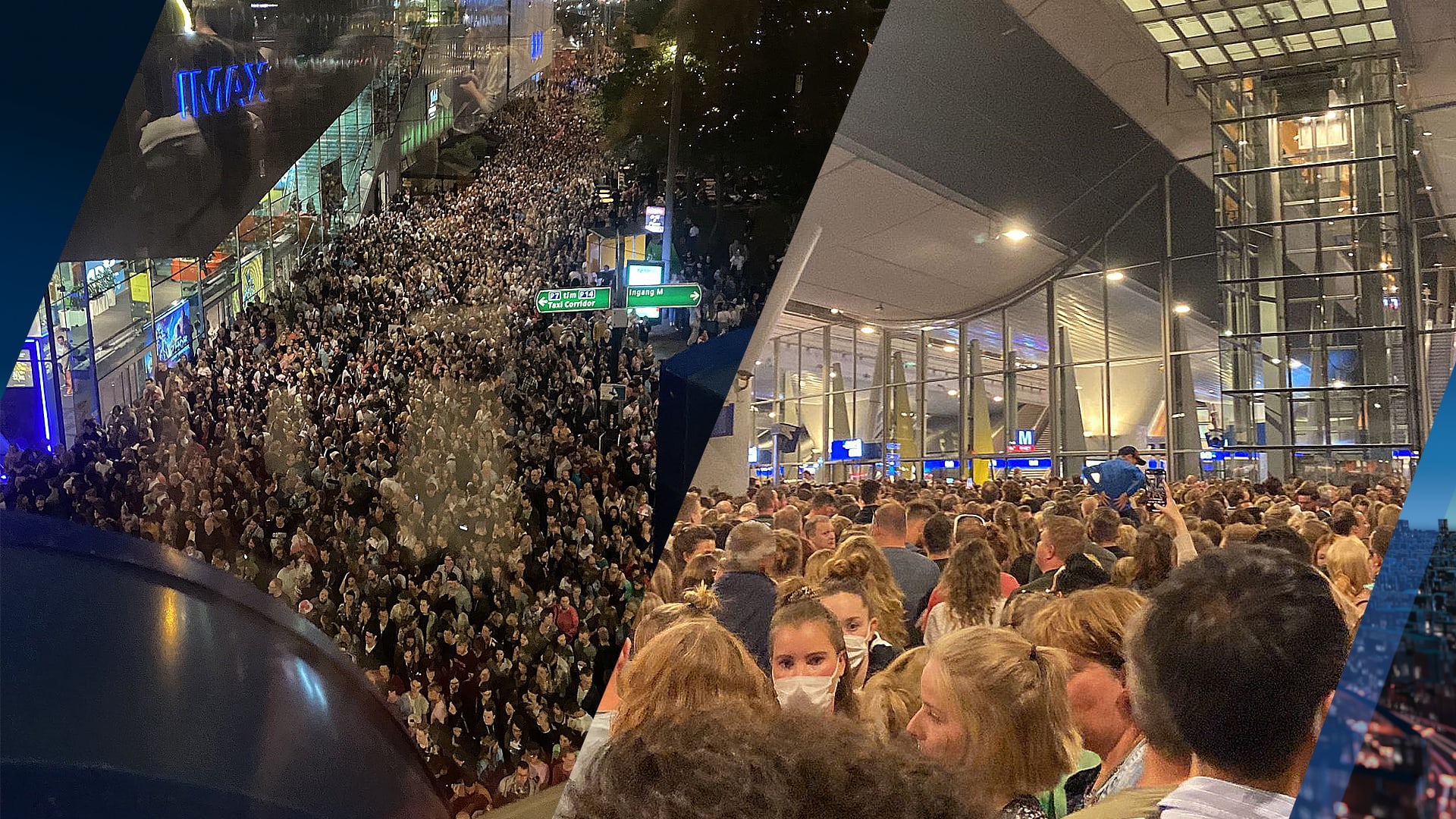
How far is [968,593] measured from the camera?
1602mm

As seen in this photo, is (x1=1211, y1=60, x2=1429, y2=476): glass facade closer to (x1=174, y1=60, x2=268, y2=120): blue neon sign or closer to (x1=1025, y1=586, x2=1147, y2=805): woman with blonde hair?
(x1=1025, y1=586, x2=1147, y2=805): woman with blonde hair

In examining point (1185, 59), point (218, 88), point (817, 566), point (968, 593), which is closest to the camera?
point (1185, 59)

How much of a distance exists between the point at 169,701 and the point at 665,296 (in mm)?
1683

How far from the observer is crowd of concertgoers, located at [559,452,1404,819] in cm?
125

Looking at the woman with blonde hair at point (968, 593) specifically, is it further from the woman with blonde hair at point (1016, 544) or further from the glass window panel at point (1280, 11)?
the glass window panel at point (1280, 11)

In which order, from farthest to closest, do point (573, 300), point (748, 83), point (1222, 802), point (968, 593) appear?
1. point (573, 300)
2. point (748, 83)
3. point (968, 593)
4. point (1222, 802)

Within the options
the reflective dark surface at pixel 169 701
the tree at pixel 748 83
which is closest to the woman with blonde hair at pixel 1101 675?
the tree at pixel 748 83

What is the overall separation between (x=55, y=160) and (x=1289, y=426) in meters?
3.39

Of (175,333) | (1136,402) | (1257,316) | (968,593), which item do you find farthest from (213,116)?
(1257,316)

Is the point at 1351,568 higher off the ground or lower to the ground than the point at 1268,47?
lower

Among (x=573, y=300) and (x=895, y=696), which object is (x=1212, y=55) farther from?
(x=573, y=300)

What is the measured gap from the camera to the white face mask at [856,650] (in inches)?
66.2

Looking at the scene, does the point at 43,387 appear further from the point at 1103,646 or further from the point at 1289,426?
the point at 1289,426

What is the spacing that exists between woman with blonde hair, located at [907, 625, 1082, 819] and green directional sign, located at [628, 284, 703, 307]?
112cm
